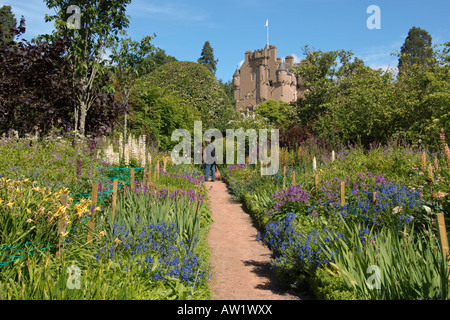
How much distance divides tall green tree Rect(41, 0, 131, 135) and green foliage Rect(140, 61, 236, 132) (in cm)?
1006

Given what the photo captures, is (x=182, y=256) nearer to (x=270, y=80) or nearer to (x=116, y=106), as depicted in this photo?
(x=116, y=106)

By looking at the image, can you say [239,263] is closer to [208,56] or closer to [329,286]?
[329,286]

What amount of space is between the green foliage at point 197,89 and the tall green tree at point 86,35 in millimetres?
10060

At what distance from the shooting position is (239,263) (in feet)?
16.8

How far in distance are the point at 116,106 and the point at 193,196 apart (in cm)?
464

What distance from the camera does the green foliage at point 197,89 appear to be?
65.8 ft

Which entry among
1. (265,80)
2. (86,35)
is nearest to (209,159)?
(86,35)

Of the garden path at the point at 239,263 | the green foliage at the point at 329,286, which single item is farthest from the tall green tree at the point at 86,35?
the green foliage at the point at 329,286

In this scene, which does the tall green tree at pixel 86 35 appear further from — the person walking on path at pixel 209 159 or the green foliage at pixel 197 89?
the green foliage at pixel 197 89

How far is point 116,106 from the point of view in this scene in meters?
9.90

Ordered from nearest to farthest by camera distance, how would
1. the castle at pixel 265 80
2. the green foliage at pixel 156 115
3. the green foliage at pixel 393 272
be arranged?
1. the green foliage at pixel 393 272
2. the green foliage at pixel 156 115
3. the castle at pixel 265 80

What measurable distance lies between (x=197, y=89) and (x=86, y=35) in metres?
12.5

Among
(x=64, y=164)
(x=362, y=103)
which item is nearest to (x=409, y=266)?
(x=64, y=164)

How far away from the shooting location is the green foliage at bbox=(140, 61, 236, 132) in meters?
20.0
